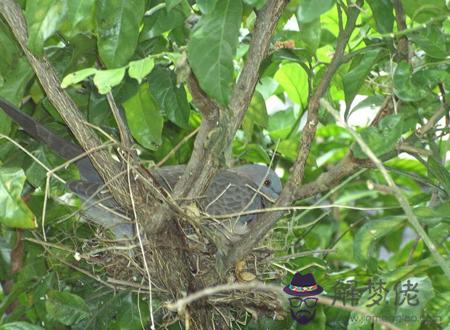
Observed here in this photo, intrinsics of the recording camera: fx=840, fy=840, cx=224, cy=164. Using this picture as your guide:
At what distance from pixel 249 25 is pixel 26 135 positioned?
0.63 metres

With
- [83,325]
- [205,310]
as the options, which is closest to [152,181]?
[205,310]

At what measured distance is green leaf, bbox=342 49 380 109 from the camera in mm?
1791

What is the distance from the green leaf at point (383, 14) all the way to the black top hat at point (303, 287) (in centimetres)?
62

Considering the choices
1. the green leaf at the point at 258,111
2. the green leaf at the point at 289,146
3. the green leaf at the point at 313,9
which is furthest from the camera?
the green leaf at the point at 289,146

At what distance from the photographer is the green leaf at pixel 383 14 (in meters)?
1.69

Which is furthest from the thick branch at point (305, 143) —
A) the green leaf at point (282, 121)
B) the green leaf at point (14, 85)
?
the green leaf at point (282, 121)

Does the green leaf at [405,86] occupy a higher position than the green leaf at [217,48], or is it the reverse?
the green leaf at [217,48]

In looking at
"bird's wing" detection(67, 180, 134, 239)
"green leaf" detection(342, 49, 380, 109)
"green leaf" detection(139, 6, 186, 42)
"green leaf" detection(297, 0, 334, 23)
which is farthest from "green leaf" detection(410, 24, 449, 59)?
"bird's wing" detection(67, 180, 134, 239)

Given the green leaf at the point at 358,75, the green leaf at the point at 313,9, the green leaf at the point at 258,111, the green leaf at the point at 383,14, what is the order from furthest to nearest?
1. the green leaf at the point at 258,111
2. the green leaf at the point at 358,75
3. the green leaf at the point at 383,14
4. the green leaf at the point at 313,9

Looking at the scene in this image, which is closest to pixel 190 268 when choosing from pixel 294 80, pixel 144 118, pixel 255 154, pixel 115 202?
pixel 115 202

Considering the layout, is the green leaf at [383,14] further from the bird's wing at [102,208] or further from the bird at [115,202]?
the bird's wing at [102,208]

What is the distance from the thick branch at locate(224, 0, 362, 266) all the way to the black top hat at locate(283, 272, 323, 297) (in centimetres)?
26

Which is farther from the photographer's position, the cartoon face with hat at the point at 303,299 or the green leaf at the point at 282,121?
the green leaf at the point at 282,121

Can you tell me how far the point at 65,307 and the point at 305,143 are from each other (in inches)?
28.6
